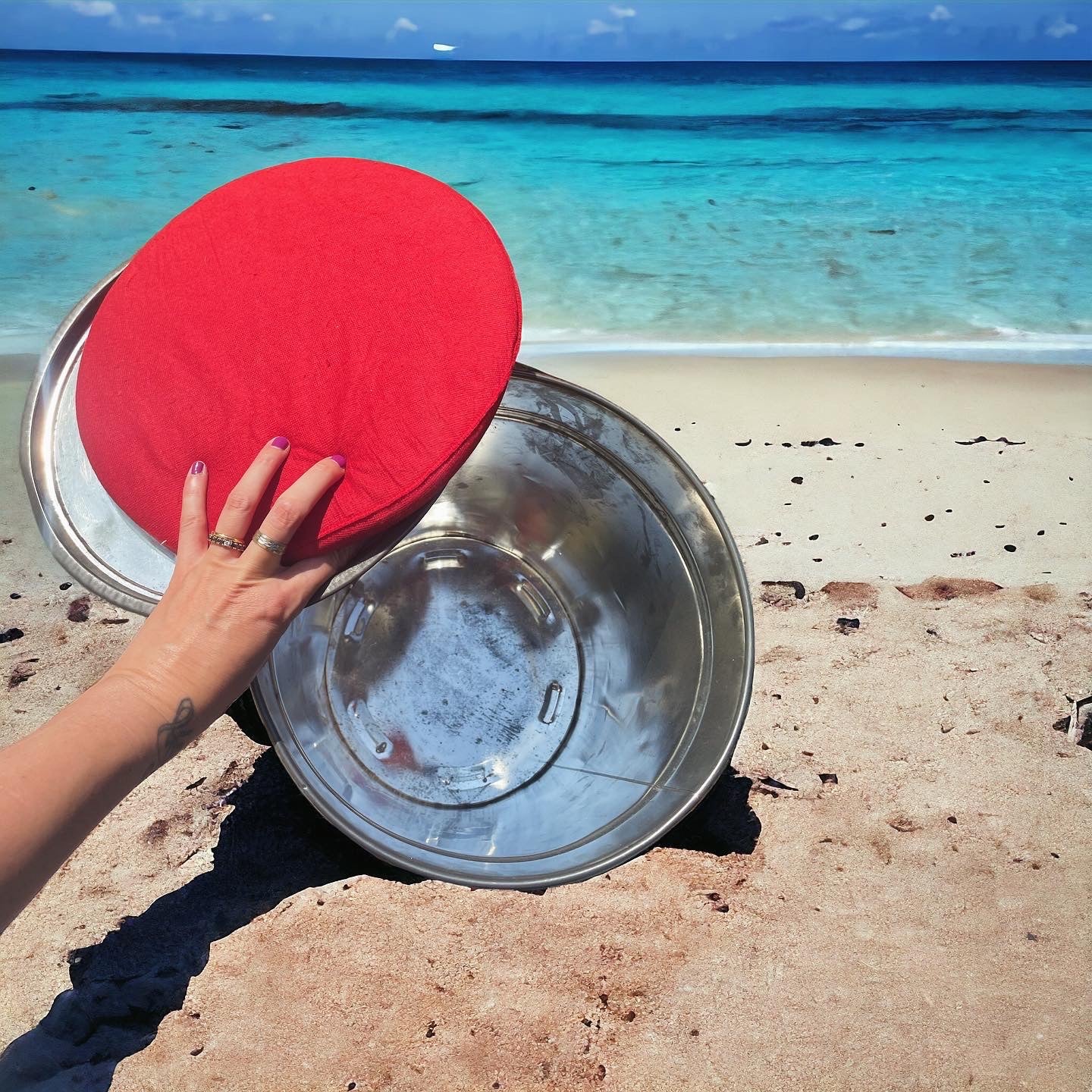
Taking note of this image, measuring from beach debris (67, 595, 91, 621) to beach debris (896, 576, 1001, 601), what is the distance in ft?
7.42

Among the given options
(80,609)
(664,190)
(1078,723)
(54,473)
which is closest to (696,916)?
(1078,723)

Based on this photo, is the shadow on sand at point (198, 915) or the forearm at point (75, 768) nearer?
the forearm at point (75, 768)

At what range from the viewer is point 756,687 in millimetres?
2121

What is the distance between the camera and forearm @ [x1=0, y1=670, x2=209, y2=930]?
666 mm

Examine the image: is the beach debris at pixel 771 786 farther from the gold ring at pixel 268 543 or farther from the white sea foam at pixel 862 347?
the white sea foam at pixel 862 347

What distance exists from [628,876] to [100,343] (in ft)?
4.17

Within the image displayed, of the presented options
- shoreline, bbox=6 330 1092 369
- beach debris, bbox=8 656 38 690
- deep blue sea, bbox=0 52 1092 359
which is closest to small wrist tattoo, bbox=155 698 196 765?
beach debris, bbox=8 656 38 690

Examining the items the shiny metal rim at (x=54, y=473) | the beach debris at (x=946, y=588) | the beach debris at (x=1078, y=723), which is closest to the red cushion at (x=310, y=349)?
the shiny metal rim at (x=54, y=473)

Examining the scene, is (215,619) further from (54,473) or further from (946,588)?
(946,588)

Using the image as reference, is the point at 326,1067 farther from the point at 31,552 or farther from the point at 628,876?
the point at 31,552

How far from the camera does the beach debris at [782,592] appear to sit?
A: 2.43m

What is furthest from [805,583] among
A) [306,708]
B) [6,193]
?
[6,193]

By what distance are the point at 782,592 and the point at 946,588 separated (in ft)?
1.57

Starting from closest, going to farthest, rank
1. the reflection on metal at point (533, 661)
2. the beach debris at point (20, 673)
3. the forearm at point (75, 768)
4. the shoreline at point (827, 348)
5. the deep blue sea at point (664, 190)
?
1. the forearm at point (75, 768)
2. the reflection on metal at point (533, 661)
3. the beach debris at point (20, 673)
4. the shoreline at point (827, 348)
5. the deep blue sea at point (664, 190)
